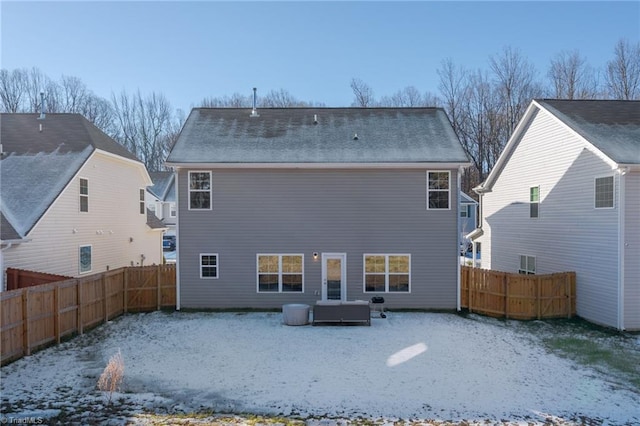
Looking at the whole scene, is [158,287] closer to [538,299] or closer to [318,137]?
[318,137]

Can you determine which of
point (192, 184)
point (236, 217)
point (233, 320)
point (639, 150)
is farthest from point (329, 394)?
point (639, 150)

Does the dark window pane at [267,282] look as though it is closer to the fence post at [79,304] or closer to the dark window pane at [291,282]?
the dark window pane at [291,282]

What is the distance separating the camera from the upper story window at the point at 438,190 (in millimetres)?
13789

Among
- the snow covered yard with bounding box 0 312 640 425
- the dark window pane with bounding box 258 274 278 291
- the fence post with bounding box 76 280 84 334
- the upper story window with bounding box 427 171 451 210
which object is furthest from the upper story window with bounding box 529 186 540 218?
the fence post with bounding box 76 280 84 334

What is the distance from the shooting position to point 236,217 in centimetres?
1395

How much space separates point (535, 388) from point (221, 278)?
989 cm

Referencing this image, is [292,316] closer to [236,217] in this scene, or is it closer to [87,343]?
[236,217]

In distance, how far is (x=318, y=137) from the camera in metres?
15.2

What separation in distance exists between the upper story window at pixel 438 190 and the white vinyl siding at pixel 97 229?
41.7ft

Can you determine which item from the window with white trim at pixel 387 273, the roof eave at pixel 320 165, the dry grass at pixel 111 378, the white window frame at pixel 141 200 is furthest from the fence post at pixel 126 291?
the window with white trim at pixel 387 273

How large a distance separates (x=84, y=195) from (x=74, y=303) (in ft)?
19.7

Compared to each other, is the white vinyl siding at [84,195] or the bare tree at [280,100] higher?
the bare tree at [280,100]

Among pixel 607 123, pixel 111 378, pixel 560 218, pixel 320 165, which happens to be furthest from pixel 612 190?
pixel 111 378

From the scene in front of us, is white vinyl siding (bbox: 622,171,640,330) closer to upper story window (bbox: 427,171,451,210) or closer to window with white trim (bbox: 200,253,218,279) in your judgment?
upper story window (bbox: 427,171,451,210)
